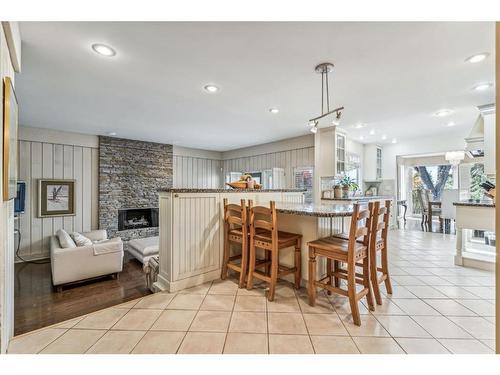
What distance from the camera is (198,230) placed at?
2641 mm

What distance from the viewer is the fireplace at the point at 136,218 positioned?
18.6 ft

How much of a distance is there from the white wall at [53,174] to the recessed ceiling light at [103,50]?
3936 millimetres

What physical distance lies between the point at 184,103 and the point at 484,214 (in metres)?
4.46

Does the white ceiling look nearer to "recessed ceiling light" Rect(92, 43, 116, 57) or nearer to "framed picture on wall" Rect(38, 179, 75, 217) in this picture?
"recessed ceiling light" Rect(92, 43, 116, 57)

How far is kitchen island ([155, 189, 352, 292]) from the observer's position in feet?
8.01

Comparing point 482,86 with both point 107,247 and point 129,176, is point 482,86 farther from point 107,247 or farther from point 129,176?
point 129,176

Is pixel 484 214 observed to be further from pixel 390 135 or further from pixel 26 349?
pixel 26 349

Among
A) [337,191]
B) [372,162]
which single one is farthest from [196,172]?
[372,162]

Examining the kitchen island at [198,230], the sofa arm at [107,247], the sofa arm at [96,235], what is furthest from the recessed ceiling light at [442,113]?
the sofa arm at [96,235]

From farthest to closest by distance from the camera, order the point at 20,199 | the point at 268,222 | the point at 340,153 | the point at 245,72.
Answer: the point at 340,153 < the point at 20,199 < the point at 245,72 < the point at 268,222

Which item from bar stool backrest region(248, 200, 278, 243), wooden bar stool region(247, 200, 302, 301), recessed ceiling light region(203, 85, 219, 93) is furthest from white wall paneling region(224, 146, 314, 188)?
bar stool backrest region(248, 200, 278, 243)

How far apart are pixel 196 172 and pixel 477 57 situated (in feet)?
20.8

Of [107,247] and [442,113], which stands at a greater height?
[442,113]

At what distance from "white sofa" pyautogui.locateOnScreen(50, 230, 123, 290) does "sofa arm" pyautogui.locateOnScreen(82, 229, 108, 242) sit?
1081 millimetres
